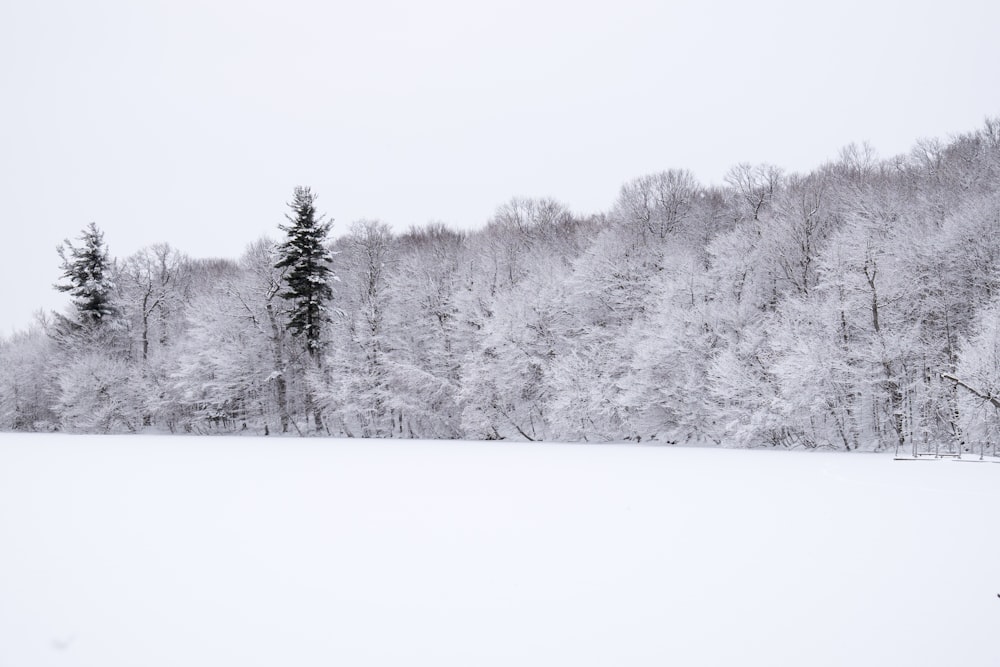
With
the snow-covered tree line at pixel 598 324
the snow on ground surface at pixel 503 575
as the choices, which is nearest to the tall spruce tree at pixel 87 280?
the snow-covered tree line at pixel 598 324

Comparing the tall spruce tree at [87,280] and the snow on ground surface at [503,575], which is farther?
the tall spruce tree at [87,280]

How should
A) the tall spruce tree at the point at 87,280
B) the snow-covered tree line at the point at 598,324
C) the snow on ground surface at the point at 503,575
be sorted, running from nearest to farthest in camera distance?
the snow on ground surface at the point at 503,575 → the snow-covered tree line at the point at 598,324 → the tall spruce tree at the point at 87,280

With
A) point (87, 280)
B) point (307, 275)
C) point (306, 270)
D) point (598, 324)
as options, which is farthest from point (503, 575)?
point (87, 280)

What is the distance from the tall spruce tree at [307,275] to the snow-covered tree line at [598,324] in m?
0.16

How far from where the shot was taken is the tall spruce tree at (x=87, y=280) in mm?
46250

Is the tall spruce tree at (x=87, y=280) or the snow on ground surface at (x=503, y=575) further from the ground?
the tall spruce tree at (x=87, y=280)

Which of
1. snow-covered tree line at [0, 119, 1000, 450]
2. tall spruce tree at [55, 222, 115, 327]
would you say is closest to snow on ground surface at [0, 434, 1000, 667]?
snow-covered tree line at [0, 119, 1000, 450]

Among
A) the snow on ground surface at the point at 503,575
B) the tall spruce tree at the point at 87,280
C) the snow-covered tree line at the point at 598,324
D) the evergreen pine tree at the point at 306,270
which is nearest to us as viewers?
the snow on ground surface at the point at 503,575

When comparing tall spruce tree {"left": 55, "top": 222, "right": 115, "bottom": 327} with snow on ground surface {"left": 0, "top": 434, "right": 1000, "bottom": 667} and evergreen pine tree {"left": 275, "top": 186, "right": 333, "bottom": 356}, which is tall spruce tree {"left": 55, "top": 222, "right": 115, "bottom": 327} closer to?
evergreen pine tree {"left": 275, "top": 186, "right": 333, "bottom": 356}

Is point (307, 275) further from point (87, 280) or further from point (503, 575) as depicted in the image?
point (503, 575)

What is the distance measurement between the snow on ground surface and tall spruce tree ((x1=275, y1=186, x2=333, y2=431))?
94.0 ft

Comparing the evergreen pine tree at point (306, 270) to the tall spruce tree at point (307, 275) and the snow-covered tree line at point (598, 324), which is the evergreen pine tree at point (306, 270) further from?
the snow-covered tree line at point (598, 324)

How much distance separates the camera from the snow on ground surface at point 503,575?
14.6ft

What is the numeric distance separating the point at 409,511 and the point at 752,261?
26.2 m
